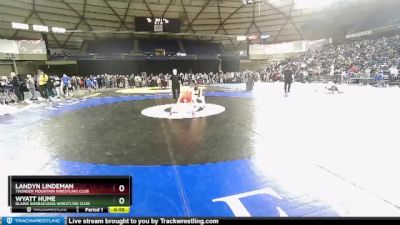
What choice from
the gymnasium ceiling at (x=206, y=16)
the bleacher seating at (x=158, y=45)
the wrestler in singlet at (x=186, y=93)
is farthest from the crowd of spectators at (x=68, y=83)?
the bleacher seating at (x=158, y=45)

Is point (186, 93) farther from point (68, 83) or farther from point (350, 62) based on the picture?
point (350, 62)

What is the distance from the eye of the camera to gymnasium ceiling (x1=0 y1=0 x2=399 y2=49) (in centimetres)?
2570

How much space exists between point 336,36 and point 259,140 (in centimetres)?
2949

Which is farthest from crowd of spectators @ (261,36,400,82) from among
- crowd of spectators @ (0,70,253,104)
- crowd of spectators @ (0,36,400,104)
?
crowd of spectators @ (0,70,253,104)

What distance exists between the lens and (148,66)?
112 feet

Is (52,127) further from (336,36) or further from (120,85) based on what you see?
(336,36)

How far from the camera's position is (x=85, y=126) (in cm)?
671

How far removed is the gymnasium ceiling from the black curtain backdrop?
12.1ft

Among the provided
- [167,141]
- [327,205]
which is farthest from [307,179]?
[167,141]

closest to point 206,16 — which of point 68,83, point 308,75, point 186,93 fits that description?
point 308,75
